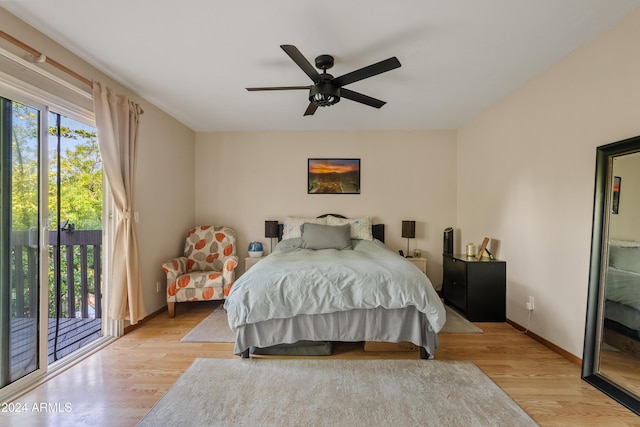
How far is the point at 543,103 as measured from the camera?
8.70 ft

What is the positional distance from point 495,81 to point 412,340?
8.35 feet

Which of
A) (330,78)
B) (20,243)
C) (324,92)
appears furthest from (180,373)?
(330,78)

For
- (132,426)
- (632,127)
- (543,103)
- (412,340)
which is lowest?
(132,426)

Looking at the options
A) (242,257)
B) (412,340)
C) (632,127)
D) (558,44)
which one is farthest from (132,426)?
(558,44)

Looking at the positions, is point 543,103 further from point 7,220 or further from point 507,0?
point 7,220

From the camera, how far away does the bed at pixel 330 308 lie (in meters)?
2.27

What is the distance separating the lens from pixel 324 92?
7.25 ft

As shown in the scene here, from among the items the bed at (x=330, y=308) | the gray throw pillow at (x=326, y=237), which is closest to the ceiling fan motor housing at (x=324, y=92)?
the bed at (x=330, y=308)

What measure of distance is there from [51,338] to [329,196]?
3.42 metres

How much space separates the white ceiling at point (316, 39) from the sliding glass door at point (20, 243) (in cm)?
74

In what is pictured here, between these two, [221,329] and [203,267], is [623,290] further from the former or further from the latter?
[203,267]

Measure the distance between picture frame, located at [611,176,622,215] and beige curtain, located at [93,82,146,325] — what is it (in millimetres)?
3934

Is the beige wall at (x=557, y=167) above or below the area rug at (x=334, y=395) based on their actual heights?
above

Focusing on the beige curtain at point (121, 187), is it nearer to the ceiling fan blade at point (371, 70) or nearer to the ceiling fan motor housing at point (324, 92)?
the ceiling fan motor housing at point (324, 92)
